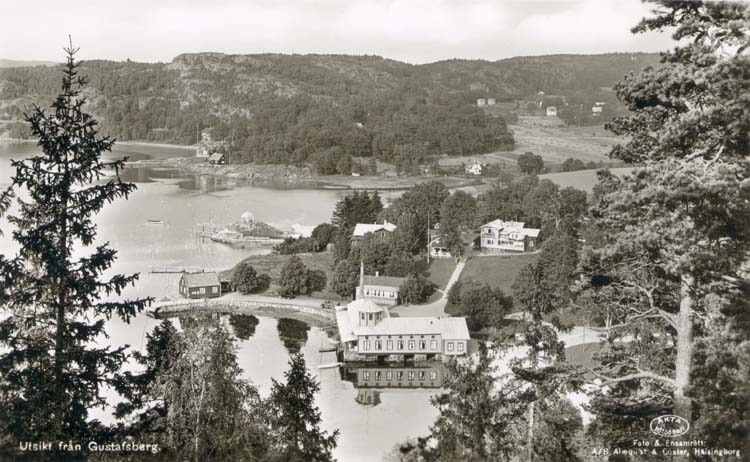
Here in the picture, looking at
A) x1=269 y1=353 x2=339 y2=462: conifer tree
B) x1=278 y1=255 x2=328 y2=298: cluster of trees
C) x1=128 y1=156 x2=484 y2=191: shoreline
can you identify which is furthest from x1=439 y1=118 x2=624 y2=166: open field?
x1=269 y1=353 x2=339 y2=462: conifer tree

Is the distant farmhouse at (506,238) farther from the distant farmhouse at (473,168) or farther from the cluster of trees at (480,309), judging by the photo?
the distant farmhouse at (473,168)

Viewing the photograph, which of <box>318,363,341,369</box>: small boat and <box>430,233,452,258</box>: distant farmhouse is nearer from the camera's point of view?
<box>318,363,341,369</box>: small boat

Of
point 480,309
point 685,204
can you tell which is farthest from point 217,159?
point 685,204

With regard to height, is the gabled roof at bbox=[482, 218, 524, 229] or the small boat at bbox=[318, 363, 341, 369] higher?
the gabled roof at bbox=[482, 218, 524, 229]

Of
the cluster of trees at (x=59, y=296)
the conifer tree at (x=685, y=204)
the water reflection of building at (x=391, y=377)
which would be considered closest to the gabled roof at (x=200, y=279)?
the water reflection of building at (x=391, y=377)

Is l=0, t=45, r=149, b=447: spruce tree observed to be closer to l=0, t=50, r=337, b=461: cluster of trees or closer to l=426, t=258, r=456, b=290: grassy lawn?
l=0, t=50, r=337, b=461: cluster of trees

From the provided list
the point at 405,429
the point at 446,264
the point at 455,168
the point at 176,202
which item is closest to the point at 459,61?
the point at 455,168

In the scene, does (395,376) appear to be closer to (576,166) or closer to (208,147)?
(576,166)
